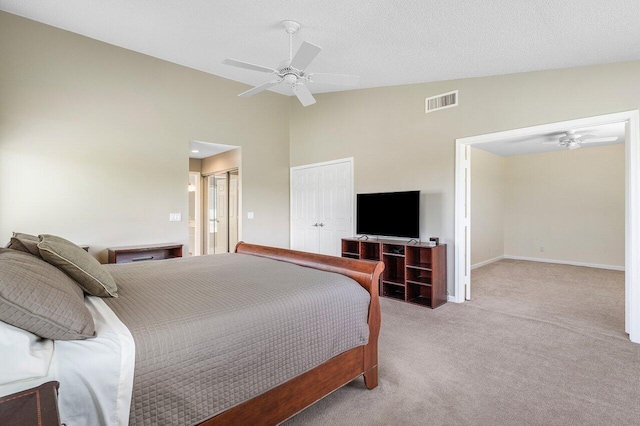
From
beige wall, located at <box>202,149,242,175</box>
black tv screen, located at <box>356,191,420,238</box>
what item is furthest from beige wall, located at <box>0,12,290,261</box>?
black tv screen, located at <box>356,191,420,238</box>

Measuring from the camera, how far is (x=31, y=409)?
0.73m

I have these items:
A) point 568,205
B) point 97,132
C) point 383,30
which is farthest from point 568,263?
point 97,132

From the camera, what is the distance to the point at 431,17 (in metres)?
2.83

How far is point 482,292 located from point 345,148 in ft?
10.2

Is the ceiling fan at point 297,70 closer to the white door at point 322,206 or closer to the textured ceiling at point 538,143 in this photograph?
the white door at point 322,206

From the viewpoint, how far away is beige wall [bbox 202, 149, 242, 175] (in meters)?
5.83

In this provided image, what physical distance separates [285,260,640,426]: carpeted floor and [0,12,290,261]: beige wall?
370cm

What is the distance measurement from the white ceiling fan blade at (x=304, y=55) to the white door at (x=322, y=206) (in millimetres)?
2673

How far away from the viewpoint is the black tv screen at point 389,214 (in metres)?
4.36

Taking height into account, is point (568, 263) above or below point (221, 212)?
below

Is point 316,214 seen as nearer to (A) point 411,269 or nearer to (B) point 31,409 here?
(A) point 411,269

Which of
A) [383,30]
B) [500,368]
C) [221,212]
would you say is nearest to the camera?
[500,368]

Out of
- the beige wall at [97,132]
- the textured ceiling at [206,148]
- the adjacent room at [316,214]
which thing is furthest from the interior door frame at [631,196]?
the beige wall at [97,132]

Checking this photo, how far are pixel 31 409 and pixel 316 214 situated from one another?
5.31m
